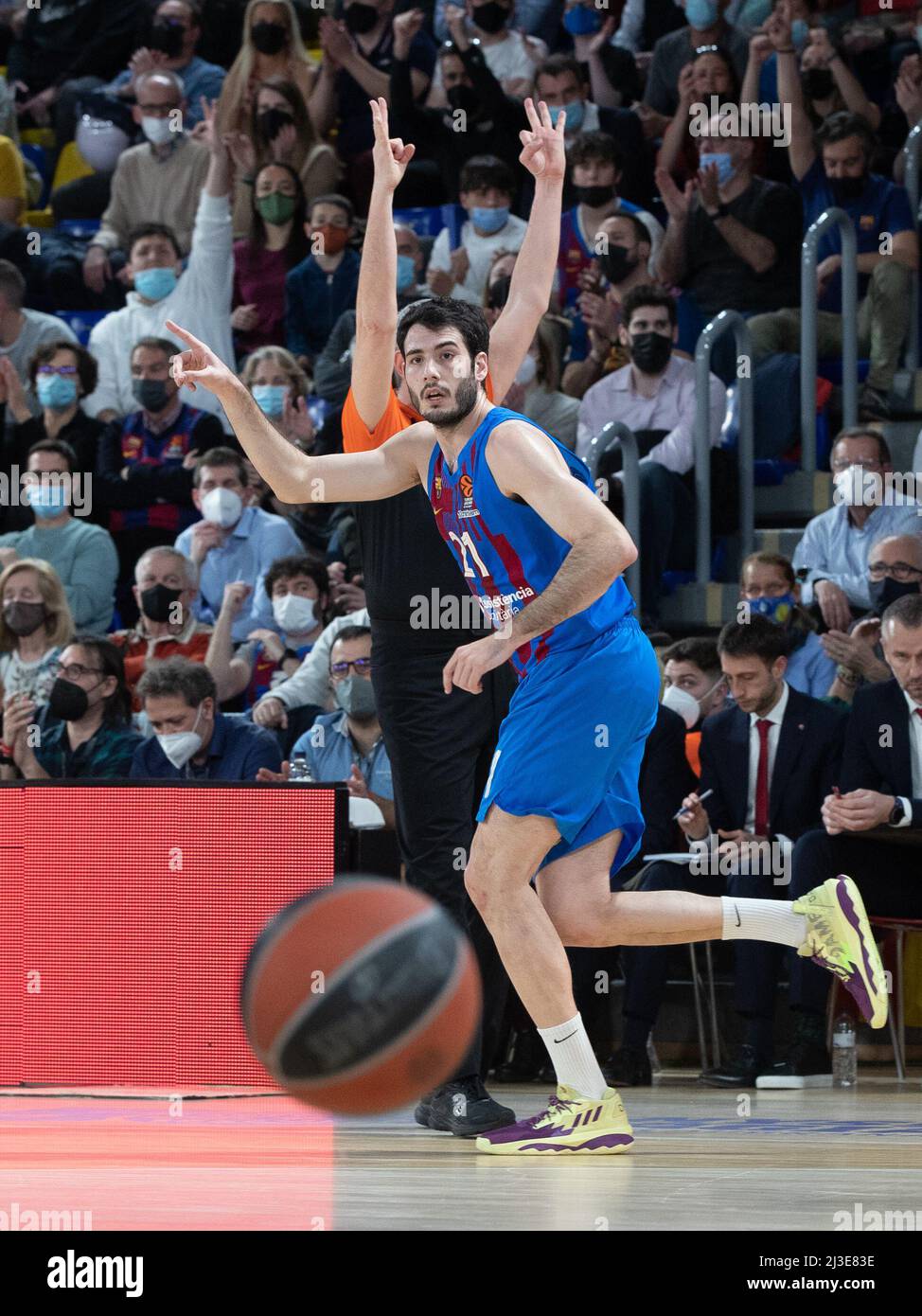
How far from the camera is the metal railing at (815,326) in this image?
360 inches

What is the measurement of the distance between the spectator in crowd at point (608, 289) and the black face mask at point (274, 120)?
7.86 ft

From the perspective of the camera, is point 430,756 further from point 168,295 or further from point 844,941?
point 168,295

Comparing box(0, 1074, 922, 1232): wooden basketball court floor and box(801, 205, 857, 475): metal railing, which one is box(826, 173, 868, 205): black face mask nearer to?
box(801, 205, 857, 475): metal railing

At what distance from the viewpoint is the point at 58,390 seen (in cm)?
1098

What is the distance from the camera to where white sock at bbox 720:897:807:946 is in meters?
4.99

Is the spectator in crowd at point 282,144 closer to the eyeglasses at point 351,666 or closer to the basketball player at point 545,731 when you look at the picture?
the eyeglasses at point 351,666

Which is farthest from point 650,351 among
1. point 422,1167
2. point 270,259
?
point 422,1167

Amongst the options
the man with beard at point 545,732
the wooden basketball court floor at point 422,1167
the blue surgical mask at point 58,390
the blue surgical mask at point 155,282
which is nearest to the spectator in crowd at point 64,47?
the blue surgical mask at point 155,282

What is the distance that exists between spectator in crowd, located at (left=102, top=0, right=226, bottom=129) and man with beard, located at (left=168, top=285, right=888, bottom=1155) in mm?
8668

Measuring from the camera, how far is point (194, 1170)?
4.32 meters

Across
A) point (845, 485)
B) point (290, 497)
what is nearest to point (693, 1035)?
point (845, 485)

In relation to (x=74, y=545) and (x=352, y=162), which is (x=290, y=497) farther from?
(x=352, y=162)
